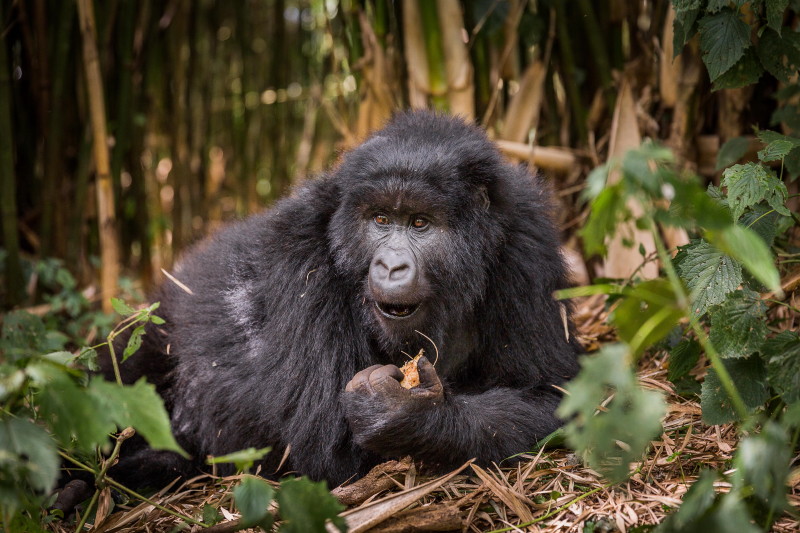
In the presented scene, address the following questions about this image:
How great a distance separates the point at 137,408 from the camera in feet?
7.18

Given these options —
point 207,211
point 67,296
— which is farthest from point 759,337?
point 207,211

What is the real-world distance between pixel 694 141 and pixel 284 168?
5306 millimetres

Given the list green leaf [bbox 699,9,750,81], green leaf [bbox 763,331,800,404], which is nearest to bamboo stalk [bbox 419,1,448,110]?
green leaf [bbox 699,9,750,81]

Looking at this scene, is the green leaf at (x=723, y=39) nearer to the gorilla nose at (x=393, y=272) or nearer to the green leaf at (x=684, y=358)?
the green leaf at (x=684, y=358)

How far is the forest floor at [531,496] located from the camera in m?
2.91

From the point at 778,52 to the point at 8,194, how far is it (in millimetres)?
5178

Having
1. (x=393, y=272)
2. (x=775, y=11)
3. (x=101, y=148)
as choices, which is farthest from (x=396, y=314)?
(x=101, y=148)

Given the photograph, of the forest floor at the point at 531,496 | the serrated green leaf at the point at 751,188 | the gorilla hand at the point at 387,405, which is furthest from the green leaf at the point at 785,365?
the gorilla hand at the point at 387,405

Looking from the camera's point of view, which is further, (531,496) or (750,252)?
(531,496)

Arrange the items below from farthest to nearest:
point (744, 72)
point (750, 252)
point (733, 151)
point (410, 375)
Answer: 1. point (733, 151)
2. point (744, 72)
3. point (410, 375)
4. point (750, 252)

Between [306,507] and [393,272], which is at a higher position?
[393,272]

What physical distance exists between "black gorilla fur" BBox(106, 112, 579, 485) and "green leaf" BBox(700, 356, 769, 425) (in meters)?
0.94

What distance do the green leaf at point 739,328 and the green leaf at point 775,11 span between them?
131 cm

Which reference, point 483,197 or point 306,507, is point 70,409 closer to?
point 306,507
